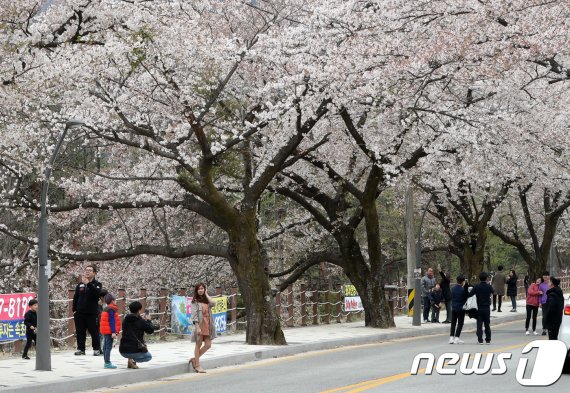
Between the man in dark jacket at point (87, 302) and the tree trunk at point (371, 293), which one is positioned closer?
the man in dark jacket at point (87, 302)

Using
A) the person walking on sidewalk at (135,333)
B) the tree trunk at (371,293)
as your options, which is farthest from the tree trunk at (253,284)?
the tree trunk at (371,293)

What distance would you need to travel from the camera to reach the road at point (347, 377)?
15.2 m

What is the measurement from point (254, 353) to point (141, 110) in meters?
7.18

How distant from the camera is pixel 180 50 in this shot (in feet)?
78.3

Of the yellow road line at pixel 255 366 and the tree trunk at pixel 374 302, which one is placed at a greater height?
the tree trunk at pixel 374 302

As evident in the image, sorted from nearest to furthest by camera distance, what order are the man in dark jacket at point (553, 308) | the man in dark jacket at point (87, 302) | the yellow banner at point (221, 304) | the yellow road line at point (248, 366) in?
1. the yellow road line at point (248, 366)
2. the man in dark jacket at point (553, 308)
3. the man in dark jacket at point (87, 302)
4. the yellow banner at point (221, 304)

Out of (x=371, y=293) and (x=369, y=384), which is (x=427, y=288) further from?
(x=369, y=384)

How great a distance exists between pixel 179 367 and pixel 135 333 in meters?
1.59

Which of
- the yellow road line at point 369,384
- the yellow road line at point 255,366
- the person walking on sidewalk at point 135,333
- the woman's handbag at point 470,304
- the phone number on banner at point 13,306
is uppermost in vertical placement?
the phone number on banner at point 13,306

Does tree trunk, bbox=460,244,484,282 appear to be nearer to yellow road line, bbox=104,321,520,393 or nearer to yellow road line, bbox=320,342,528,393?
yellow road line, bbox=104,321,520,393

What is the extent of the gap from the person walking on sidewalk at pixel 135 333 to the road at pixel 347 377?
67 cm

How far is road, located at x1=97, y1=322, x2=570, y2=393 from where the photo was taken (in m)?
15.2

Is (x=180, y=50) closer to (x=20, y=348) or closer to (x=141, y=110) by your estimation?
(x=141, y=110)

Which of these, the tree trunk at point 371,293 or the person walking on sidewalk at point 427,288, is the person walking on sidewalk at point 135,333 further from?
the person walking on sidewalk at point 427,288
